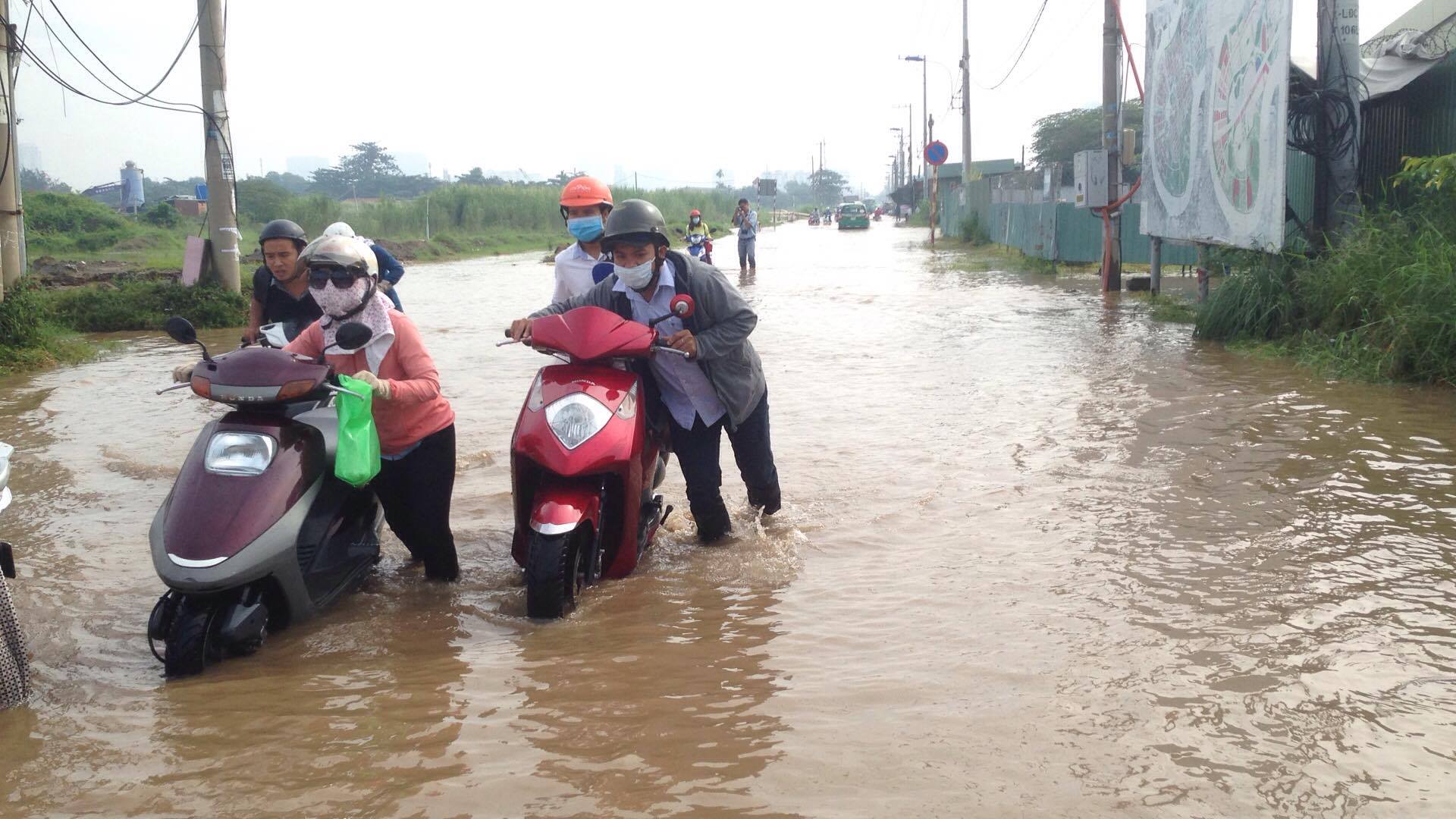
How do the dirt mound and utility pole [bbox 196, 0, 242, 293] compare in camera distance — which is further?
the dirt mound

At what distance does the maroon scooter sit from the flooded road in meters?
0.16

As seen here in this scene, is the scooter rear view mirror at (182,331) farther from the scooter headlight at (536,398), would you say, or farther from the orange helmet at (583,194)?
the orange helmet at (583,194)

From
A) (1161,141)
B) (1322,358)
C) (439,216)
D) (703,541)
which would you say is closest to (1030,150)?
(439,216)

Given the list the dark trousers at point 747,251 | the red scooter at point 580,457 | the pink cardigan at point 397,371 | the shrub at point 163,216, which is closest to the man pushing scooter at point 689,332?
the red scooter at point 580,457

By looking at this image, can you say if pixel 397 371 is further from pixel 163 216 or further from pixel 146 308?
pixel 163 216

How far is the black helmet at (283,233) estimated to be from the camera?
5527 mm

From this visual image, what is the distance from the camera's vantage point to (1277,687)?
3586 millimetres

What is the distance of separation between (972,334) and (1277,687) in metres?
9.44

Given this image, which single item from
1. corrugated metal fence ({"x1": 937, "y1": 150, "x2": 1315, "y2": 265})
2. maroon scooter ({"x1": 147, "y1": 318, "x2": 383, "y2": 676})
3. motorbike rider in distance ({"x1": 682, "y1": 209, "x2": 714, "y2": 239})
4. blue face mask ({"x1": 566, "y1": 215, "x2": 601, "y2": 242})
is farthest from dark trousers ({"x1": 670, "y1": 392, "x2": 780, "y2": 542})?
motorbike rider in distance ({"x1": 682, "y1": 209, "x2": 714, "y2": 239})

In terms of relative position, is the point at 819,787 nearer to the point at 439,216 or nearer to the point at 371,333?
the point at 371,333

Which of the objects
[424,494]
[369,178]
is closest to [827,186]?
[369,178]

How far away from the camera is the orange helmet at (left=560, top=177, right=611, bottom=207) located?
6.13 meters

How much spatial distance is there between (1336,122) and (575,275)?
24.3ft

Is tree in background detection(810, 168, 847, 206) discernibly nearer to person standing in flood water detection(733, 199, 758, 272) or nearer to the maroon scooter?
person standing in flood water detection(733, 199, 758, 272)
